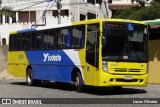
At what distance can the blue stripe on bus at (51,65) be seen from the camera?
69.2ft

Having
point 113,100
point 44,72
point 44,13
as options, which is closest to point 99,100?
point 113,100

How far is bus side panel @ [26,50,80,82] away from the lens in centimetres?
2080

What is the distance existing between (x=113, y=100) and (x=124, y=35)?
346 centimetres

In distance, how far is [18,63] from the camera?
26.7 m

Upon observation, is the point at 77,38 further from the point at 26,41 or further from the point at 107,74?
the point at 26,41

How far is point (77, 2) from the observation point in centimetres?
5656

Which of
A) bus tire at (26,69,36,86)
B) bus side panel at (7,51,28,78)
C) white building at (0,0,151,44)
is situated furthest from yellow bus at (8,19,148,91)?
white building at (0,0,151,44)

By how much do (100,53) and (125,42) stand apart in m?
1.18

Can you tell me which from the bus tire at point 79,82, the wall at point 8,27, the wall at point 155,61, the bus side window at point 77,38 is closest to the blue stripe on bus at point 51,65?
the bus tire at point 79,82

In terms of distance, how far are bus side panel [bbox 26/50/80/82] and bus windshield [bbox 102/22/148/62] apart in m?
2.26

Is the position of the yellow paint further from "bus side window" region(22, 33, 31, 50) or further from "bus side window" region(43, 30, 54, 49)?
"bus side window" region(22, 33, 31, 50)

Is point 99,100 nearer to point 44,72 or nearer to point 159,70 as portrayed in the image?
point 44,72

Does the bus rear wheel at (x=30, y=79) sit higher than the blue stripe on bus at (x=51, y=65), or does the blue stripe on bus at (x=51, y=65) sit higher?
the blue stripe on bus at (x=51, y=65)

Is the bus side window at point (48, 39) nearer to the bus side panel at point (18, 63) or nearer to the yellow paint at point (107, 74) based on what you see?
the bus side panel at point (18, 63)
